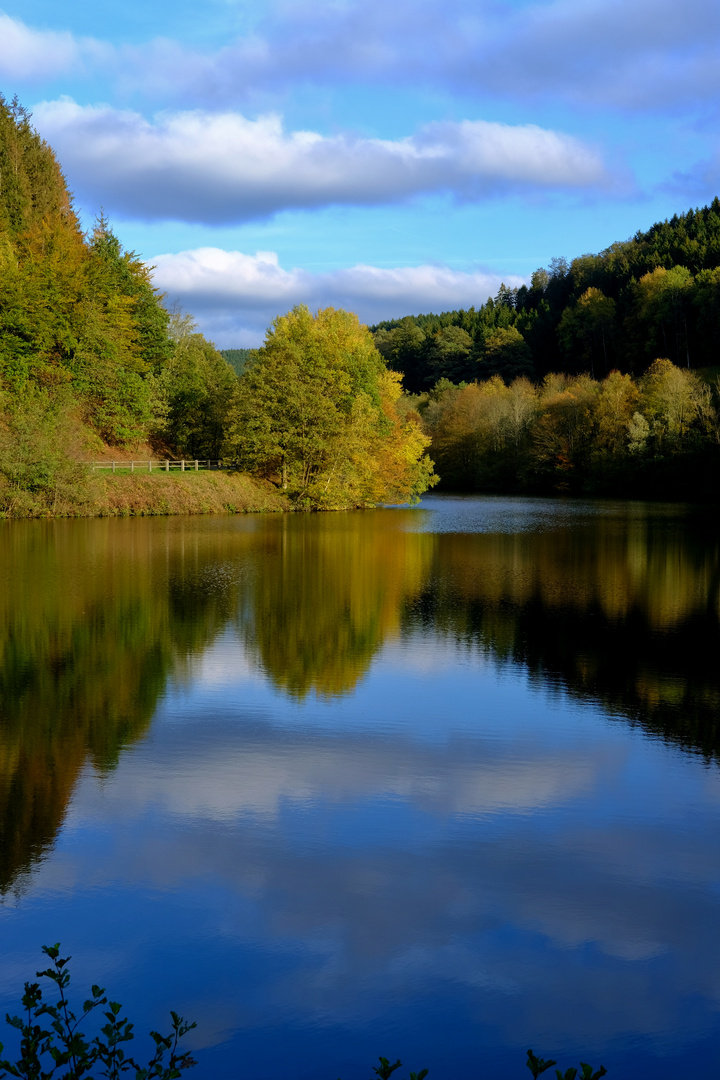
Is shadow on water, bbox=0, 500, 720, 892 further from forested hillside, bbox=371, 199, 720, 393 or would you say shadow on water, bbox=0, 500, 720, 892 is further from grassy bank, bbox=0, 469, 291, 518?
forested hillside, bbox=371, 199, 720, 393

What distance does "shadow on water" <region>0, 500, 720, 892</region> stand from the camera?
10633 mm

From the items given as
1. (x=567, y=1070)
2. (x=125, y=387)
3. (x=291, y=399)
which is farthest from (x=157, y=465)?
(x=567, y=1070)

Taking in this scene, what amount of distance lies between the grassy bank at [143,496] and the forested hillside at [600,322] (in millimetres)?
56589

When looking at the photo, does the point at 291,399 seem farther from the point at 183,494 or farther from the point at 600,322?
the point at 600,322

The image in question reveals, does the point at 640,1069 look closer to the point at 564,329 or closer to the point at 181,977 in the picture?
the point at 181,977

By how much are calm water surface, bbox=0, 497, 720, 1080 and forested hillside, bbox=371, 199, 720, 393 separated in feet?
268

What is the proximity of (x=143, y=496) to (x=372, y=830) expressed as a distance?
3998 cm

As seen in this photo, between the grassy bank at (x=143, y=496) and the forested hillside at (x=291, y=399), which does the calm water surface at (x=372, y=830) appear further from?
the forested hillside at (x=291, y=399)

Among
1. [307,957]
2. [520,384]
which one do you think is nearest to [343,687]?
[307,957]

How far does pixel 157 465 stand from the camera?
181 ft

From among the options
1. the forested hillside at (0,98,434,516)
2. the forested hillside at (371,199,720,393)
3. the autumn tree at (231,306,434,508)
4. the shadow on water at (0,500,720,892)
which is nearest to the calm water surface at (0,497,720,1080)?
the shadow on water at (0,500,720,892)

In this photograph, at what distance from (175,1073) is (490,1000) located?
2.62 metres

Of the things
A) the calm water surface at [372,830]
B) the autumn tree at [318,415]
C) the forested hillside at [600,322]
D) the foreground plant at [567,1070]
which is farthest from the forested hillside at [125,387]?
the forested hillside at [600,322]

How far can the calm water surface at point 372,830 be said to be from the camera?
5.26 meters
